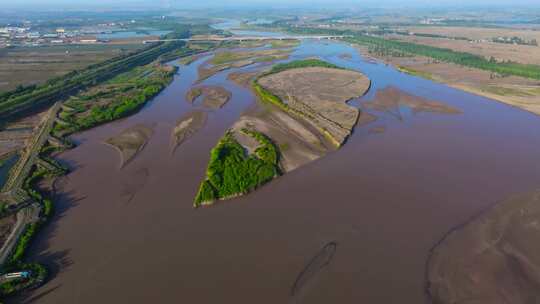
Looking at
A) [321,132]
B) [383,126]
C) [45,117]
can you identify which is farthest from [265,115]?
[45,117]

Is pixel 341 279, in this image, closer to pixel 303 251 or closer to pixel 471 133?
pixel 303 251

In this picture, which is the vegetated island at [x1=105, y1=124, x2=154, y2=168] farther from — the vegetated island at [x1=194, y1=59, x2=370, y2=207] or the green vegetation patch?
the vegetated island at [x1=194, y1=59, x2=370, y2=207]

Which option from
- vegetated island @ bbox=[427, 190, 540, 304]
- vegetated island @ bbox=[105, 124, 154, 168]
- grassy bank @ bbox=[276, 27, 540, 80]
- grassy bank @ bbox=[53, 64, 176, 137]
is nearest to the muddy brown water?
vegetated island @ bbox=[427, 190, 540, 304]

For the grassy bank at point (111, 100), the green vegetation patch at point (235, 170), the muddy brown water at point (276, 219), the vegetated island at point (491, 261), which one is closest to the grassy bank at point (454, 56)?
the muddy brown water at point (276, 219)

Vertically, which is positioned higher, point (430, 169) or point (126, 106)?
point (126, 106)

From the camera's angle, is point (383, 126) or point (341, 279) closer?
point (341, 279)

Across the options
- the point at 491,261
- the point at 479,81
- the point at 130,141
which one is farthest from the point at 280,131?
the point at 479,81

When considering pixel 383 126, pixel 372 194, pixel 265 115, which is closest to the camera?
pixel 372 194
